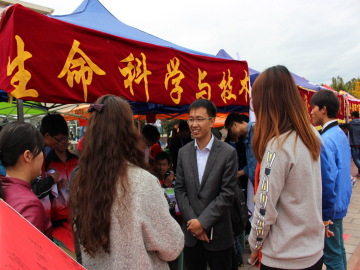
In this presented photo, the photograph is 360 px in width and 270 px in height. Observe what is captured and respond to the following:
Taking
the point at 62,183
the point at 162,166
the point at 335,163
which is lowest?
the point at 162,166

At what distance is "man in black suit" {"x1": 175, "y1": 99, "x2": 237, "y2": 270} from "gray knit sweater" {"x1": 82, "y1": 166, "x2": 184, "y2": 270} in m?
0.86

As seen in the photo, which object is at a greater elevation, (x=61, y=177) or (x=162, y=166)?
(x=61, y=177)

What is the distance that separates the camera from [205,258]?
6.59 ft

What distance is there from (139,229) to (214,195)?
106 centimetres

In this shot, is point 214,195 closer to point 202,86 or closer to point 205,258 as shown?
point 205,258

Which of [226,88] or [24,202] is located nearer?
[24,202]

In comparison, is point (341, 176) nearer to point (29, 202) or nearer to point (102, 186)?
point (102, 186)

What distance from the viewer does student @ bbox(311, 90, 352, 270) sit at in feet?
7.09

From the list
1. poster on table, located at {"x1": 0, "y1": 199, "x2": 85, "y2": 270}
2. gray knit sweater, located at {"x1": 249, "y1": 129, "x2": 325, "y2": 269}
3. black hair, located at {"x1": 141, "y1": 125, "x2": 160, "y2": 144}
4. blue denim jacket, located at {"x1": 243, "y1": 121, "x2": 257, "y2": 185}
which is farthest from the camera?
black hair, located at {"x1": 141, "y1": 125, "x2": 160, "y2": 144}

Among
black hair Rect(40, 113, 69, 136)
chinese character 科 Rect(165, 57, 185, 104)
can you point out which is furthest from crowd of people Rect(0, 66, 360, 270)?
chinese character 科 Rect(165, 57, 185, 104)

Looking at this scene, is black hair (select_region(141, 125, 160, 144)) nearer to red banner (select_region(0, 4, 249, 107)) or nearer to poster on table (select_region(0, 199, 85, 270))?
red banner (select_region(0, 4, 249, 107))

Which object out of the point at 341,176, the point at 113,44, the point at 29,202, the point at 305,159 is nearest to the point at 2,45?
the point at 113,44

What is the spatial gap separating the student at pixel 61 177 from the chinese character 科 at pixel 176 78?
1.19m

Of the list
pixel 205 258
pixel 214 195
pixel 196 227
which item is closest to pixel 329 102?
pixel 214 195
